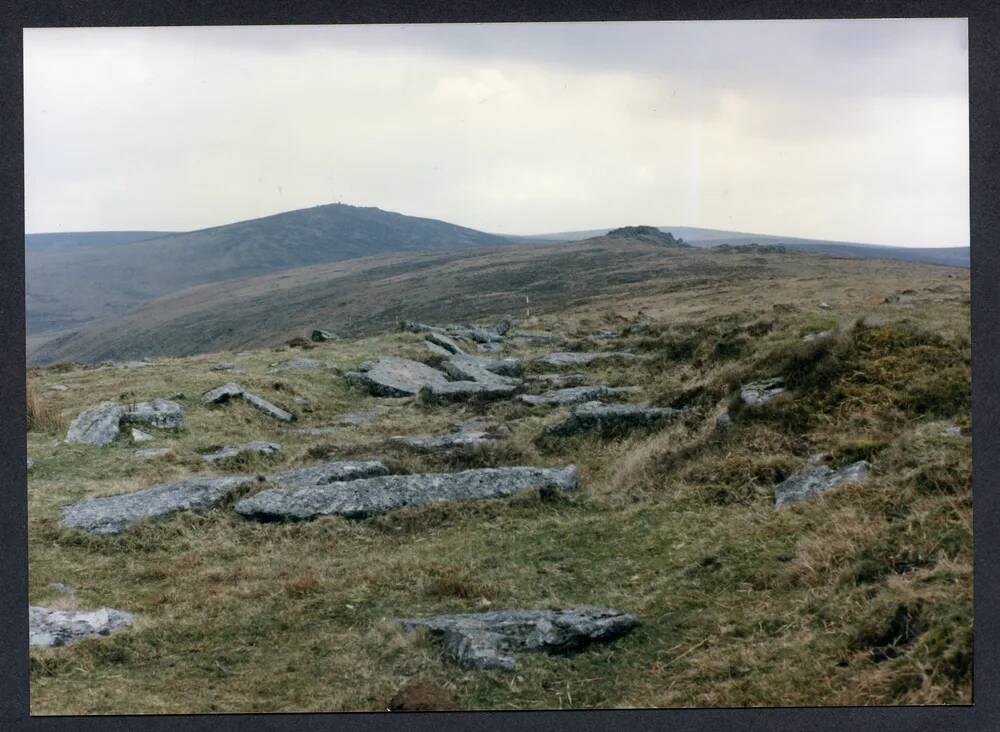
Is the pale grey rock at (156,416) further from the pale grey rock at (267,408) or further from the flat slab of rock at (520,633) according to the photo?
the flat slab of rock at (520,633)

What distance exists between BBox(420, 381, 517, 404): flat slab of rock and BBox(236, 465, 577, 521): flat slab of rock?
6318mm

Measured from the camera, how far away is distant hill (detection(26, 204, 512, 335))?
55.6 metres

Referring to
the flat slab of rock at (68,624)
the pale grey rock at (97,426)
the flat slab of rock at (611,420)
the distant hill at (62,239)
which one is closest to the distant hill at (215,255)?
the distant hill at (62,239)

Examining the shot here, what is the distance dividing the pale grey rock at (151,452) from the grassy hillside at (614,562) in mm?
240

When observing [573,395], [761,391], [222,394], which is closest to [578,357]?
[573,395]

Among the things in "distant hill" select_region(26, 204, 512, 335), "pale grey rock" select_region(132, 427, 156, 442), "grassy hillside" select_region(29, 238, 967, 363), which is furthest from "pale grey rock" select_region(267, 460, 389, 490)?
"distant hill" select_region(26, 204, 512, 335)

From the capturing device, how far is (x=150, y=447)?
15.6 metres

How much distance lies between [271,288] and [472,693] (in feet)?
253

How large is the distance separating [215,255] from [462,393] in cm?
7513

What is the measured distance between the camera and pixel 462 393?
63.3ft

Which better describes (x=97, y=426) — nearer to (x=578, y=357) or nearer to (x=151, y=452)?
(x=151, y=452)

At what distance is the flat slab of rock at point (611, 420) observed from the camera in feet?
47.7

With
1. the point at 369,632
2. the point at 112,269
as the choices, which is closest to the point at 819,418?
the point at 369,632

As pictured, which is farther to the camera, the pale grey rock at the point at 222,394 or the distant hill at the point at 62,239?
the pale grey rock at the point at 222,394
